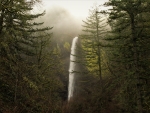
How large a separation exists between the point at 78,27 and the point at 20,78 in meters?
51.0

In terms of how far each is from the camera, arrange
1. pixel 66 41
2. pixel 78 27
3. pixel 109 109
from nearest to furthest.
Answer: pixel 109 109 → pixel 66 41 → pixel 78 27

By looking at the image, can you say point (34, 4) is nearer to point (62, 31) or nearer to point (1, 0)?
point (1, 0)

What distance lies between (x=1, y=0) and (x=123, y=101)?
11375mm

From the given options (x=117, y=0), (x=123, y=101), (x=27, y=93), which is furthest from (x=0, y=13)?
(x=123, y=101)

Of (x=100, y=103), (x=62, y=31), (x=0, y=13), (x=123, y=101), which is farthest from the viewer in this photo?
(x=62, y=31)

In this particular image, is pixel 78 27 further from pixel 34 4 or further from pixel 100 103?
pixel 34 4

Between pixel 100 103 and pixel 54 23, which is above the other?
pixel 54 23

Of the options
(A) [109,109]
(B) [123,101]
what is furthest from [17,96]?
(A) [109,109]

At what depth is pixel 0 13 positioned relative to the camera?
1014 cm

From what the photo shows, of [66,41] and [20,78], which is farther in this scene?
[66,41]

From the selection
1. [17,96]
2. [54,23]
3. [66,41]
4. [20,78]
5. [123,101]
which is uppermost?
[54,23]

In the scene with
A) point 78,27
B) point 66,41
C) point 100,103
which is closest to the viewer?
point 100,103

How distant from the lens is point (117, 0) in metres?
10.2

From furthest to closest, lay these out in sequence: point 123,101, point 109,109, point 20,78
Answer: point 109,109 < point 123,101 < point 20,78
